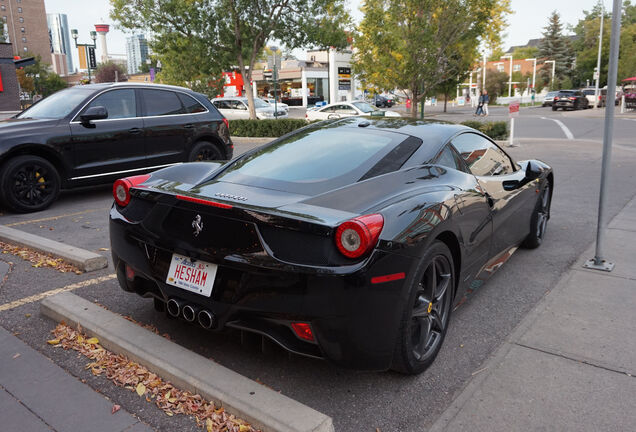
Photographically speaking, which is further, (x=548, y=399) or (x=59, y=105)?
(x=59, y=105)

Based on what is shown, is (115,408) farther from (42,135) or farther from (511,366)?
(42,135)

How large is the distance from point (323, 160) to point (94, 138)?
17.9 ft

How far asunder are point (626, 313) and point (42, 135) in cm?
712

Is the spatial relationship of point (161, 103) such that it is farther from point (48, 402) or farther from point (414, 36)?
point (414, 36)

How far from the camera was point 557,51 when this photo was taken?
88688mm

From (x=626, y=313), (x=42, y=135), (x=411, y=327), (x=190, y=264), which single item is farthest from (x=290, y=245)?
(x=42, y=135)

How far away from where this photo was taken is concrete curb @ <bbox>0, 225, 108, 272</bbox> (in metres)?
4.85

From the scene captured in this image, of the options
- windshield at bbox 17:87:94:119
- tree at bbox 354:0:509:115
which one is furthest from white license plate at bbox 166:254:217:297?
tree at bbox 354:0:509:115

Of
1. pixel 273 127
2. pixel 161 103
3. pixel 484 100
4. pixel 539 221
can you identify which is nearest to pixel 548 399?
pixel 539 221

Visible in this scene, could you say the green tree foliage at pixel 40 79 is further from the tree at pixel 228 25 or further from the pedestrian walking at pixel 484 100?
→ the tree at pixel 228 25

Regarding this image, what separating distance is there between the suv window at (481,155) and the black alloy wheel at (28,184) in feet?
19.4

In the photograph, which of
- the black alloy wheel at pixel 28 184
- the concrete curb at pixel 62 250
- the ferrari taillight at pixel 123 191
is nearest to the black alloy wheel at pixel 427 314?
the ferrari taillight at pixel 123 191

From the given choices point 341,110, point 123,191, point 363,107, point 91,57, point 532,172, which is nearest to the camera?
point 123,191

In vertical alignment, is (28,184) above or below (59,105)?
below
